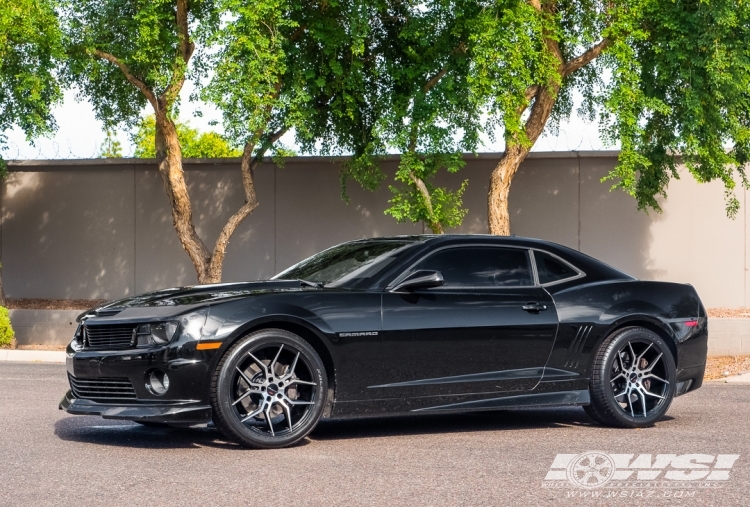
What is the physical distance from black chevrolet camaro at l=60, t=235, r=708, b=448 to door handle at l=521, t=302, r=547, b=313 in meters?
0.01

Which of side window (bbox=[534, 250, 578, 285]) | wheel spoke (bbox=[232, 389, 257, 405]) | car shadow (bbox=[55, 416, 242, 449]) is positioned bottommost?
car shadow (bbox=[55, 416, 242, 449])

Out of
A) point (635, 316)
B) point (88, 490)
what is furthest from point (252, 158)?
point (88, 490)

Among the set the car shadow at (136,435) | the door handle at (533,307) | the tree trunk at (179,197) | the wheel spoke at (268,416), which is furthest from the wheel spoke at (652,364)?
the tree trunk at (179,197)

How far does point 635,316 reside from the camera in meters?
8.58

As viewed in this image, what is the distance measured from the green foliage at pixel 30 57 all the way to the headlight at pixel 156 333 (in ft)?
33.3

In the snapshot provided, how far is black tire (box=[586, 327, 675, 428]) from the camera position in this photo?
840 centimetres

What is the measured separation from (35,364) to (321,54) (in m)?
7.25

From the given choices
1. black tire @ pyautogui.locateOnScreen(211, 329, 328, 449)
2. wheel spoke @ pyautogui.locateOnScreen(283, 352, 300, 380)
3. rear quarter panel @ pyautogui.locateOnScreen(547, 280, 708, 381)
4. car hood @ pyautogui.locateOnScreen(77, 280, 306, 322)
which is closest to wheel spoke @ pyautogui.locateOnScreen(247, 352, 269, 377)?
black tire @ pyautogui.locateOnScreen(211, 329, 328, 449)

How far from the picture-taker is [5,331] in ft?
56.9

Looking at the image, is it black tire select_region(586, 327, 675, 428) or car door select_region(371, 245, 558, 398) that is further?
black tire select_region(586, 327, 675, 428)

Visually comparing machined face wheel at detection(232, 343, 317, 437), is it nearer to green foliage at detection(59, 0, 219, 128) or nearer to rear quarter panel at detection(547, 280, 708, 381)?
rear quarter panel at detection(547, 280, 708, 381)

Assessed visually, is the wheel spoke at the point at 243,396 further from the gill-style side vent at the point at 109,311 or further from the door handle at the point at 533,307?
the door handle at the point at 533,307

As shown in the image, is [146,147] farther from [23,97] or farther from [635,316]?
[635,316]

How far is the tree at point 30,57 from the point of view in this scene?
15984mm
